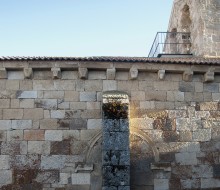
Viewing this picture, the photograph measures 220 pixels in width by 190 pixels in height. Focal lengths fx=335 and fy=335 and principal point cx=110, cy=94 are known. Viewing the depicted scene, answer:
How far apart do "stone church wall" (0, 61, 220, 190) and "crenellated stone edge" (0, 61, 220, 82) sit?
0.08 feet

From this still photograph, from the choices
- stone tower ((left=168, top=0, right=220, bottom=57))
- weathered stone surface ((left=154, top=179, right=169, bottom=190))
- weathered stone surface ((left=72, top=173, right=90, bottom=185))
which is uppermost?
stone tower ((left=168, top=0, right=220, bottom=57))

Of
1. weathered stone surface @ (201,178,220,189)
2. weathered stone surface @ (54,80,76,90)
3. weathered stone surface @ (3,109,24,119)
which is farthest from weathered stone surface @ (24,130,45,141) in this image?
weathered stone surface @ (201,178,220,189)

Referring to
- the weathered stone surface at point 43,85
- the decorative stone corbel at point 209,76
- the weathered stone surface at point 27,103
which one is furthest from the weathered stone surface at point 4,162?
the decorative stone corbel at point 209,76

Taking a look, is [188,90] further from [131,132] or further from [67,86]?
[67,86]

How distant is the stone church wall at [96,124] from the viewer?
738cm

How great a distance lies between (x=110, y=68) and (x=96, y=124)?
1.34m

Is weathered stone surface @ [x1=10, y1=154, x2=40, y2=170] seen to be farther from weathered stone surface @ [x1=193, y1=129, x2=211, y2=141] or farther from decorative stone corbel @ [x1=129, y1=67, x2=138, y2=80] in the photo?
weathered stone surface @ [x1=193, y1=129, x2=211, y2=141]

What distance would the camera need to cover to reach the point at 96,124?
766 cm

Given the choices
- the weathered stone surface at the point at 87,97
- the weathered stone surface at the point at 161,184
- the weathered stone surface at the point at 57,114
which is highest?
the weathered stone surface at the point at 87,97

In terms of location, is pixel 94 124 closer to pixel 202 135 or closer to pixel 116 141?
pixel 116 141

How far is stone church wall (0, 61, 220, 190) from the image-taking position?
738cm

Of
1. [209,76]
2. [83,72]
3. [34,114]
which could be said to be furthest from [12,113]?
[209,76]

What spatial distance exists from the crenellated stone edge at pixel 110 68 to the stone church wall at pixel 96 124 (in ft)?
0.08

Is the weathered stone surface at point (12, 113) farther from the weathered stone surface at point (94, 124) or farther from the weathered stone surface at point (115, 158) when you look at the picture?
the weathered stone surface at point (115, 158)
